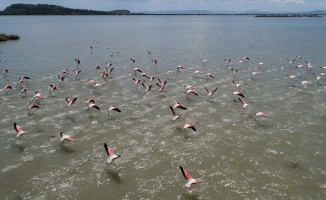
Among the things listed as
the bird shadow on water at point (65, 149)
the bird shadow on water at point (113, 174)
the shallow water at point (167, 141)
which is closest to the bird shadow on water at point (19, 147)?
the shallow water at point (167, 141)

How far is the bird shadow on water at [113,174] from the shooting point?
13.9 meters

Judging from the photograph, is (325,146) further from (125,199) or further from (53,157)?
(53,157)

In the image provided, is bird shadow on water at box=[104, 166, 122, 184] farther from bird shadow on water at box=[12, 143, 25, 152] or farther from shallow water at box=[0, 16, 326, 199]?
bird shadow on water at box=[12, 143, 25, 152]

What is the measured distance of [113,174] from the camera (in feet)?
46.9

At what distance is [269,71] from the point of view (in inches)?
1329

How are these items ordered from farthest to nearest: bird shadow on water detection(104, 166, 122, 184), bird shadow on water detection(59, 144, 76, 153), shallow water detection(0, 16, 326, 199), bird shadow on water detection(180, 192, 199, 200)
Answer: bird shadow on water detection(59, 144, 76, 153) < bird shadow on water detection(104, 166, 122, 184) < shallow water detection(0, 16, 326, 199) < bird shadow on water detection(180, 192, 199, 200)

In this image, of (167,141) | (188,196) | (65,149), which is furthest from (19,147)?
(188,196)

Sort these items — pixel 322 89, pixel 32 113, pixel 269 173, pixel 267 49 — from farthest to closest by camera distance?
1. pixel 267 49
2. pixel 322 89
3. pixel 32 113
4. pixel 269 173

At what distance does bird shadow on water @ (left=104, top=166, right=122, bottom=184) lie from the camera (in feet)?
45.6

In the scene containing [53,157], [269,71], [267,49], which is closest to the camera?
[53,157]

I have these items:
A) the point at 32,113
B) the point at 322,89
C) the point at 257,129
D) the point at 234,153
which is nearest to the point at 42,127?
the point at 32,113

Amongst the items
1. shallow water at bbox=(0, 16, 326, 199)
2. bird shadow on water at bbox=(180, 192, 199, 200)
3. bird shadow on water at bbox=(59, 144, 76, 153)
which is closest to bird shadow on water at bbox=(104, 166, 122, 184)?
shallow water at bbox=(0, 16, 326, 199)

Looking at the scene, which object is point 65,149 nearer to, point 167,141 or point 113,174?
point 113,174

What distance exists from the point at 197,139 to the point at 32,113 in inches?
463
